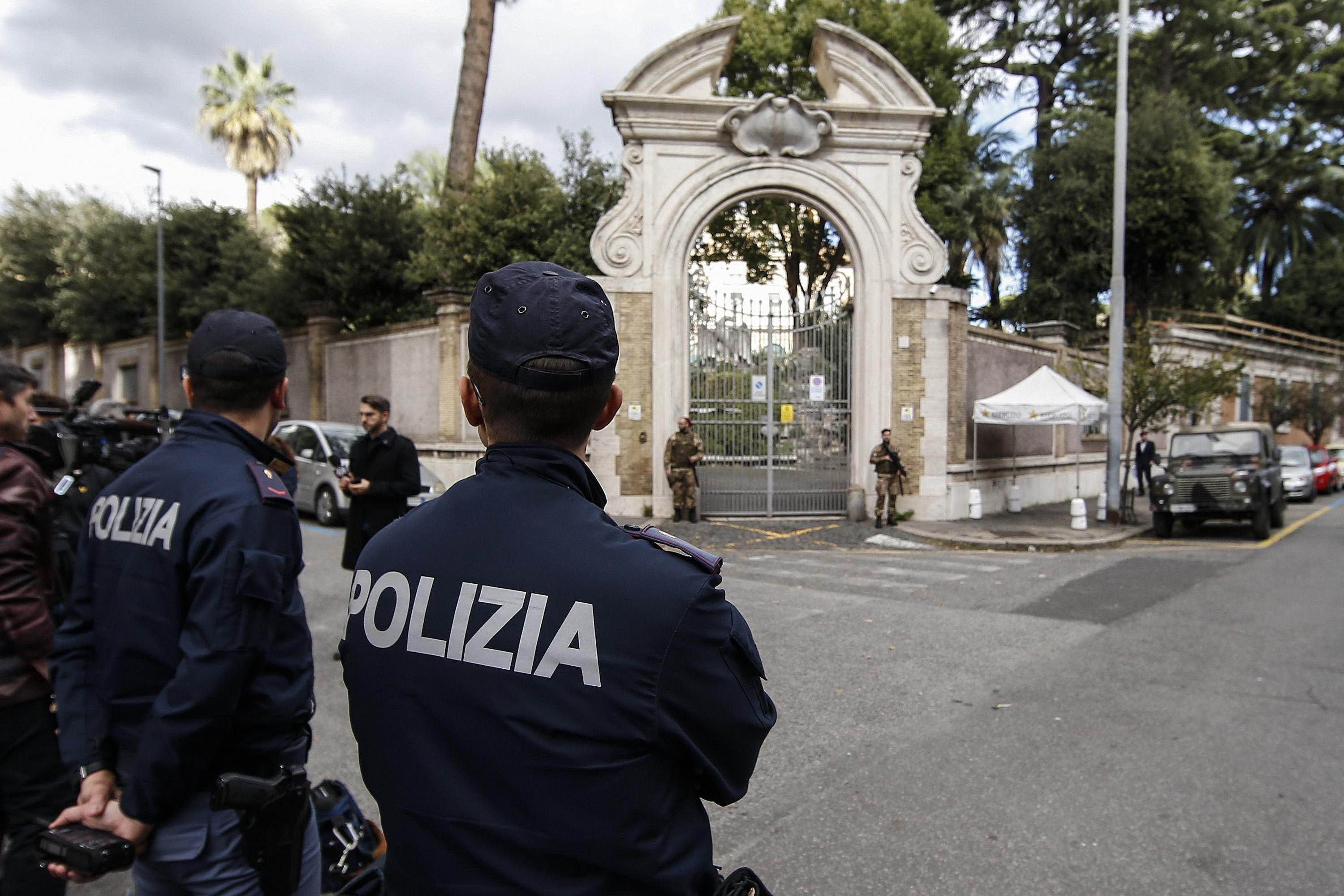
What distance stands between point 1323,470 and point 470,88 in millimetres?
25685

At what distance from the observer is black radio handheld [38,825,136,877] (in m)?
1.84

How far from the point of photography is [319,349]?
2227 cm

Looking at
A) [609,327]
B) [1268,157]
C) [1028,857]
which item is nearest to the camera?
[609,327]


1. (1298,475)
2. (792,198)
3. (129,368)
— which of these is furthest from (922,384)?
(129,368)

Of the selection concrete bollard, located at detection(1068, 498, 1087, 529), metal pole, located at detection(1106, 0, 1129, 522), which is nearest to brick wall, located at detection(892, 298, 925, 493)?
concrete bollard, located at detection(1068, 498, 1087, 529)

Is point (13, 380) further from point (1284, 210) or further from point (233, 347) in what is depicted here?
point (1284, 210)

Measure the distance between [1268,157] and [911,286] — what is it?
2733cm

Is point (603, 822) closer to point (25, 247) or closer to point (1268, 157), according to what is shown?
point (1268, 157)

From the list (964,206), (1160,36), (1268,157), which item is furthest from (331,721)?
(1268,157)

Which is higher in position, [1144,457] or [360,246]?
[360,246]

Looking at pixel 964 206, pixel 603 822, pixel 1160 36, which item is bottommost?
pixel 603 822

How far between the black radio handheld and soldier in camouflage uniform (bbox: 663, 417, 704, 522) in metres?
12.8

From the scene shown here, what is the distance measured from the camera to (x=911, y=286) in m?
15.6

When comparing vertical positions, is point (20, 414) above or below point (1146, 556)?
above
